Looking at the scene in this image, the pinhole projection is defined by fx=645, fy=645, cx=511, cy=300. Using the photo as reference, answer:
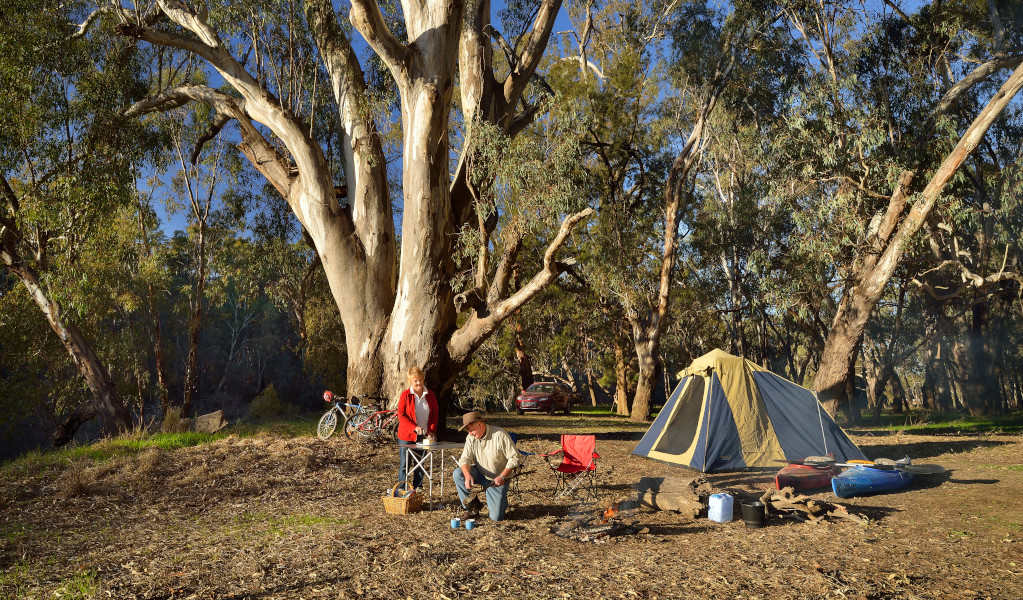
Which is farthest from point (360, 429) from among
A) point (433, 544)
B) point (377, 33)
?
point (377, 33)

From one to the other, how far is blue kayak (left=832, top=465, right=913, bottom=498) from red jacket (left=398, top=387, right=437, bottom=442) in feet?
14.5

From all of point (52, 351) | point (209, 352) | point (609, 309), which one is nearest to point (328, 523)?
point (609, 309)

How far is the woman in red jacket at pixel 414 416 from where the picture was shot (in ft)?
21.3

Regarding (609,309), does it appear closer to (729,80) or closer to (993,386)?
(729,80)

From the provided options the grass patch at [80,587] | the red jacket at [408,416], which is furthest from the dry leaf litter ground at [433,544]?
the red jacket at [408,416]

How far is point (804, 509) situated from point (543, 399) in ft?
52.3

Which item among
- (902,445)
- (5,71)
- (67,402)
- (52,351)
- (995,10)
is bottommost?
(902,445)

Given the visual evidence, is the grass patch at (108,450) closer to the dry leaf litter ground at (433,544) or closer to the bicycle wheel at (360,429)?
the dry leaf litter ground at (433,544)

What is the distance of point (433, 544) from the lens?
495 cm

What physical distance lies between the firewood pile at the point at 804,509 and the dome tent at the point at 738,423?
90.1 inches

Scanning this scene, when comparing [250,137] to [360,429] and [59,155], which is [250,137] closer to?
[59,155]

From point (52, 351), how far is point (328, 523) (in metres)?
17.8

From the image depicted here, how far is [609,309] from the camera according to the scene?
62.9ft

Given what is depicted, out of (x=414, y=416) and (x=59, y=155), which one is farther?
(x=59, y=155)
